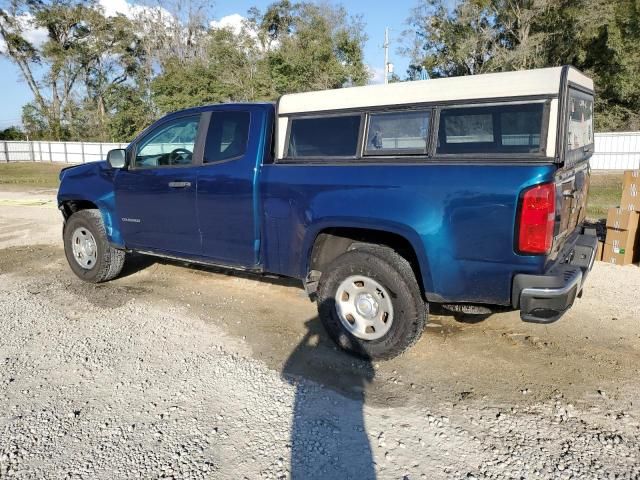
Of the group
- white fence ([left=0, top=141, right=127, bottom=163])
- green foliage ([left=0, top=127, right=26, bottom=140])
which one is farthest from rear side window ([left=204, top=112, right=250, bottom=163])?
green foliage ([left=0, top=127, right=26, bottom=140])

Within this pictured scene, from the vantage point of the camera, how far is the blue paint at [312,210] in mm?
3279

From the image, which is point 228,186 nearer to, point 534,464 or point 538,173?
point 538,173

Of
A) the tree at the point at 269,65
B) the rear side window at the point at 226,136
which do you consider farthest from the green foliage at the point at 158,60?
the rear side window at the point at 226,136

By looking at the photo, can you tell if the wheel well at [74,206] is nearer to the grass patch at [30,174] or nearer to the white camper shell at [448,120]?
the white camper shell at [448,120]

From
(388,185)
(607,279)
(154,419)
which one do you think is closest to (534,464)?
(388,185)

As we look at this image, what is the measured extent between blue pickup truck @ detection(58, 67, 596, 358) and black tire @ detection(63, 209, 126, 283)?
80 centimetres

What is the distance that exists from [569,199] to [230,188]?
273 centimetres

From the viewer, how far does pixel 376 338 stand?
3.98 metres

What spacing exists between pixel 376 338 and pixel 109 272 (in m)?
3.57

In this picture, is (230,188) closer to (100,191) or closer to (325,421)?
(100,191)

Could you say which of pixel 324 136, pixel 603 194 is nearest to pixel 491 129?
pixel 324 136

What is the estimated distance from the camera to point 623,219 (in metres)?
6.49

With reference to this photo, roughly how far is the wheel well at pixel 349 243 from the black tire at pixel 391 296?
0.29 ft

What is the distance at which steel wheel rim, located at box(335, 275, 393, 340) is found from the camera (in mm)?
3920
